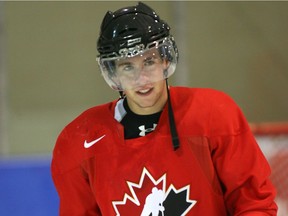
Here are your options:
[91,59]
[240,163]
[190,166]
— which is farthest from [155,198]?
[91,59]

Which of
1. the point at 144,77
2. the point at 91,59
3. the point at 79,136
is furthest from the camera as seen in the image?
the point at 91,59

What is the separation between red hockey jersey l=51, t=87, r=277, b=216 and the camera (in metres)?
1.47

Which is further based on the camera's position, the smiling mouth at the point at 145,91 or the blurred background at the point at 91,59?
the blurred background at the point at 91,59

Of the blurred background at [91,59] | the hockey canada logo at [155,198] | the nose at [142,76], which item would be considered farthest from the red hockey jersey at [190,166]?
the blurred background at [91,59]

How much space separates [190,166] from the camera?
1479 mm

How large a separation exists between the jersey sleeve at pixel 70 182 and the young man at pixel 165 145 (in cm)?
7

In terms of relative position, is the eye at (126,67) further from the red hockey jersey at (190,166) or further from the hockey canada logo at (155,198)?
the hockey canada logo at (155,198)

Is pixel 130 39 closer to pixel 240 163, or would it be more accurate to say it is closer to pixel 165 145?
pixel 165 145

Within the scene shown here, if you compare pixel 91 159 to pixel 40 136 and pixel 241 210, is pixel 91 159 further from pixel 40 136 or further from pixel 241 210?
pixel 40 136

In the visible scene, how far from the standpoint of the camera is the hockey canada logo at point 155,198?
1490 mm

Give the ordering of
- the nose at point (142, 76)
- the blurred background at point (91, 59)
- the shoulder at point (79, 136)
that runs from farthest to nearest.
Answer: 1. the blurred background at point (91, 59)
2. the shoulder at point (79, 136)
3. the nose at point (142, 76)

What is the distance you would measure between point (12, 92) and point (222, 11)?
1487 millimetres

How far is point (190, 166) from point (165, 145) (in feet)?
0.27

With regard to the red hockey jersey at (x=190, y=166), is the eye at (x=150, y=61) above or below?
above
